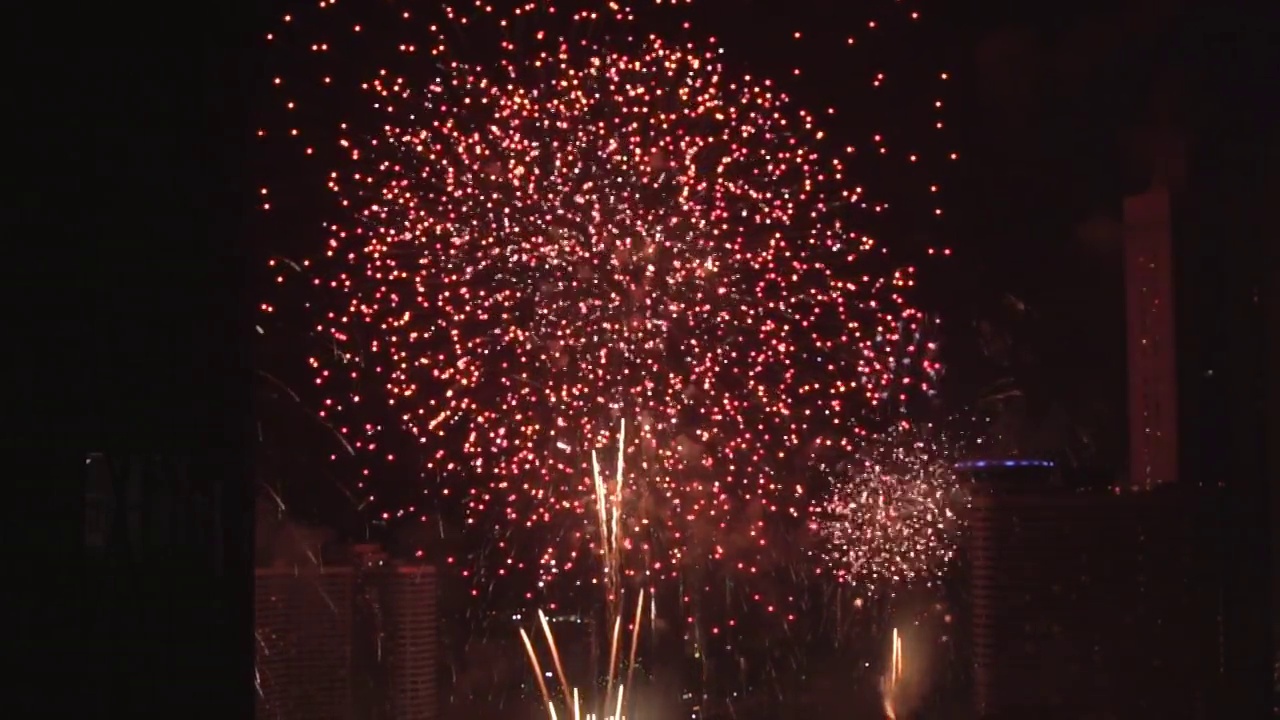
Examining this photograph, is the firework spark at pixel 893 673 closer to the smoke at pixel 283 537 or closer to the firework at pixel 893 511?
the firework at pixel 893 511

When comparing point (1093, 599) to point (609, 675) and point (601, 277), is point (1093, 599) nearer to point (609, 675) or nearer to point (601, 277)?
point (601, 277)

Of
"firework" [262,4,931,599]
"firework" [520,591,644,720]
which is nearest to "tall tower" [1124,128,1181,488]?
"firework" [262,4,931,599]

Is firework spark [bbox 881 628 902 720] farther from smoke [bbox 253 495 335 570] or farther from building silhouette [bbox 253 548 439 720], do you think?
smoke [bbox 253 495 335 570]

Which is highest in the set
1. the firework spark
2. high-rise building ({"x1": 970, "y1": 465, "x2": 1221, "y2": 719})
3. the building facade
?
the building facade

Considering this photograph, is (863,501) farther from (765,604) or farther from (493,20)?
(493,20)

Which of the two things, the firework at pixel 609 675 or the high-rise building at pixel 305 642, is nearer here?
the high-rise building at pixel 305 642

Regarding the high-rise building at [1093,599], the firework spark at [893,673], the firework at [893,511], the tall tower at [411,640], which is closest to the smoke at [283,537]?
the tall tower at [411,640]
